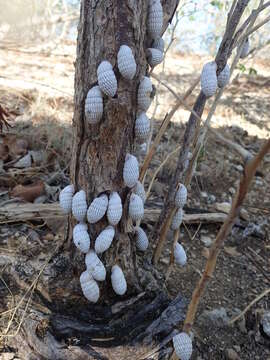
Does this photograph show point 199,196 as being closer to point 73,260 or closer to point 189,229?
point 189,229

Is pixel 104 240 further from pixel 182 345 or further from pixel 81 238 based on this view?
pixel 182 345

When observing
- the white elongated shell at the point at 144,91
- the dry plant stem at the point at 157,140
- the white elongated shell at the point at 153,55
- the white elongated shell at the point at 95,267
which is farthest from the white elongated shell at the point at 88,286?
the white elongated shell at the point at 153,55

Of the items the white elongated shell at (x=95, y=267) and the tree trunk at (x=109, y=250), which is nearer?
the tree trunk at (x=109, y=250)

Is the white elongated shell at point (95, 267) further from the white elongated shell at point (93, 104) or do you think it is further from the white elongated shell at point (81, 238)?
the white elongated shell at point (93, 104)

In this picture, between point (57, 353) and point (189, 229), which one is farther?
point (189, 229)

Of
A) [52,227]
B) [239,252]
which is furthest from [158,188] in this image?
[52,227]

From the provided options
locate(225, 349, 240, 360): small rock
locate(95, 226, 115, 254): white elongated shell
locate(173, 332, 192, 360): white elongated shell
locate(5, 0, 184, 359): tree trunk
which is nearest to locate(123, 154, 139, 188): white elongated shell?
locate(5, 0, 184, 359): tree trunk

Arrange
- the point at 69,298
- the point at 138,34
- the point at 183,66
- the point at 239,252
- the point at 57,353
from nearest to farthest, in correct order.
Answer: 1. the point at 138,34
2. the point at 57,353
3. the point at 69,298
4. the point at 239,252
5. the point at 183,66
